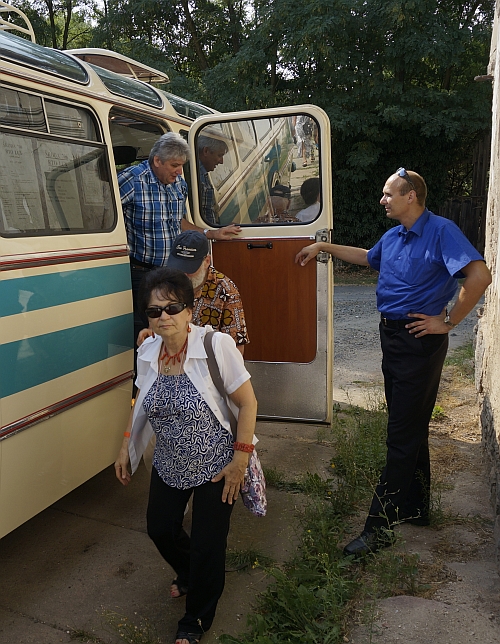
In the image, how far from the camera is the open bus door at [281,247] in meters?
4.50

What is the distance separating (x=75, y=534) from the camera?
3926 millimetres

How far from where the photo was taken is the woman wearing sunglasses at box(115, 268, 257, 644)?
2645 mm

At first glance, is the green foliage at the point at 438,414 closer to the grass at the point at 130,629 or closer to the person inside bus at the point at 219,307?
the person inside bus at the point at 219,307

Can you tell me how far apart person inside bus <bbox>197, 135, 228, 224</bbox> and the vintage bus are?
0.04m

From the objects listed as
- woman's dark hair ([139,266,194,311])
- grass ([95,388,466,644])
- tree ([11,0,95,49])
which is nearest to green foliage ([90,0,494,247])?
tree ([11,0,95,49])

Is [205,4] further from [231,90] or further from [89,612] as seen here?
[89,612]

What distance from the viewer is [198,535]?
105 inches

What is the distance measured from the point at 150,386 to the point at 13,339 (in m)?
0.75

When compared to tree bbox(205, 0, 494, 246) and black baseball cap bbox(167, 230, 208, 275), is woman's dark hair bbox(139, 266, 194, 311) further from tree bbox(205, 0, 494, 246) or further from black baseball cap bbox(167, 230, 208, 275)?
tree bbox(205, 0, 494, 246)

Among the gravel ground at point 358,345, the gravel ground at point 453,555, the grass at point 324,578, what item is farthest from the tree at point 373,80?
the grass at point 324,578

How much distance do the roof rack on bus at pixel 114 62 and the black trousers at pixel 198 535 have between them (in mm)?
3267

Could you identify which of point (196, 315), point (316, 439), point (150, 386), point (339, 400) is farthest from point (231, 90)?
point (150, 386)

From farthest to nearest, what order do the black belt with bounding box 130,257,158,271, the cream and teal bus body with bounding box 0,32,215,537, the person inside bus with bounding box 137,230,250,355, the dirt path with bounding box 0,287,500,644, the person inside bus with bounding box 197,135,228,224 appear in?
1. the person inside bus with bounding box 197,135,228,224
2. the black belt with bounding box 130,257,158,271
3. the person inside bus with bounding box 137,230,250,355
4. the cream and teal bus body with bounding box 0,32,215,537
5. the dirt path with bounding box 0,287,500,644

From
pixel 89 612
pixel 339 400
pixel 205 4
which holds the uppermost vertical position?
pixel 205 4
